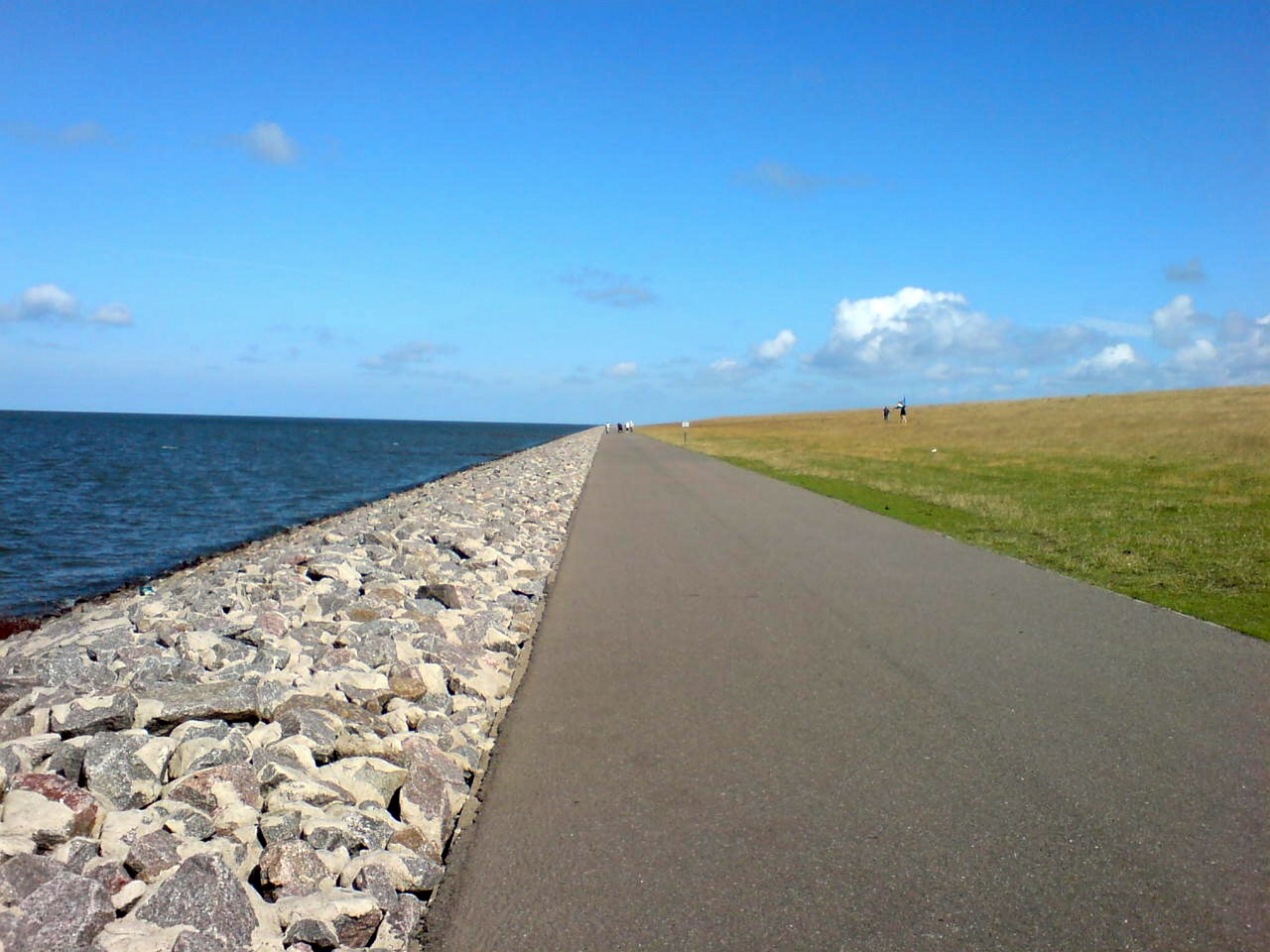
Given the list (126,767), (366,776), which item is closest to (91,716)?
(126,767)

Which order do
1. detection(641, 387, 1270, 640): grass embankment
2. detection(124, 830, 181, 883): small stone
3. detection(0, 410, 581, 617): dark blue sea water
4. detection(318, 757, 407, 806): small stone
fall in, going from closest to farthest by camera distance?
detection(124, 830, 181, 883): small stone, detection(318, 757, 407, 806): small stone, detection(641, 387, 1270, 640): grass embankment, detection(0, 410, 581, 617): dark blue sea water

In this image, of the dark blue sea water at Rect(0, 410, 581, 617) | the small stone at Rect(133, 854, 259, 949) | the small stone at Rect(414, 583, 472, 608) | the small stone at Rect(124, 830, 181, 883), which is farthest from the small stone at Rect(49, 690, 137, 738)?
the dark blue sea water at Rect(0, 410, 581, 617)

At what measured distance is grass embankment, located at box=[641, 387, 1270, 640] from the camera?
11.5 m

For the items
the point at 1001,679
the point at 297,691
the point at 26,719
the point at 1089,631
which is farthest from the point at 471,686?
the point at 1089,631

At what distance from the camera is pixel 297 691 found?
6129 millimetres

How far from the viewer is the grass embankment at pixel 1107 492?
1147 cm

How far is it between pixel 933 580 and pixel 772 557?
7.76 feet

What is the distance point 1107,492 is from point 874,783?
776 inches

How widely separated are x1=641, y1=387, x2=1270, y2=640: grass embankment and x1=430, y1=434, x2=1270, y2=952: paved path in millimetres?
2238

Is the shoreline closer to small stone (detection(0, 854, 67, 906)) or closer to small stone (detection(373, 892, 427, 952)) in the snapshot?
small stone (detection(0, 854, 67, 906))

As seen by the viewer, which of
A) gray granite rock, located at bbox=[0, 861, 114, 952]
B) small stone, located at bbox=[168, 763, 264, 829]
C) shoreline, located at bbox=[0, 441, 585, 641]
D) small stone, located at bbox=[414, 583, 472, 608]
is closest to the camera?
gray granite rock, located at bbox=[0, 861, 114, 952]

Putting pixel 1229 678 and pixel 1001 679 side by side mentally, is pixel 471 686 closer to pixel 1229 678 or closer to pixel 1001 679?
pixel 1001 679

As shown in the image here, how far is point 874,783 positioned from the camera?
4.99 meters

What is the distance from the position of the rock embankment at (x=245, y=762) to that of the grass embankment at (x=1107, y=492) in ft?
23.0
